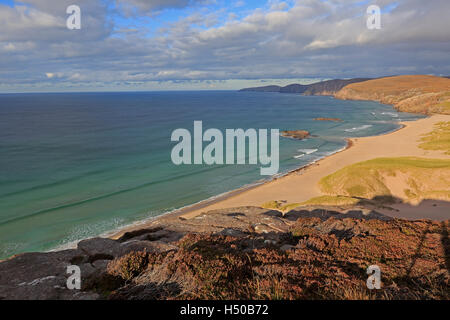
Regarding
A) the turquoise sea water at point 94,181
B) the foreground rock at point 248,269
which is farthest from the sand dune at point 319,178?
the foreground rock at point 248,269

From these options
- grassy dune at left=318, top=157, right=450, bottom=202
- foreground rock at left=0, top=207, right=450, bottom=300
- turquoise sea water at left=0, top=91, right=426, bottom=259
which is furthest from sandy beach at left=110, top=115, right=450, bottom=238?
foreground rock at left=0, top=207, right=450, bottom=300

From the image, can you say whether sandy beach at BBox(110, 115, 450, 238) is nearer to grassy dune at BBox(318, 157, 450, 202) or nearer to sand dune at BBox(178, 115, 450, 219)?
sand dune at BBox(178, 115, 450, 219)

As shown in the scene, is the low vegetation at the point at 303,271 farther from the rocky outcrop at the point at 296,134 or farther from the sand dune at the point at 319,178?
the rocky outcrop at the point at 296,134

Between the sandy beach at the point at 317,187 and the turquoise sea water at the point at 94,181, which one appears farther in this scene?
the turquoise sea water at the point at 94,181

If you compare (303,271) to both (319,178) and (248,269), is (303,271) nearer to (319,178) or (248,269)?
(248,269)
